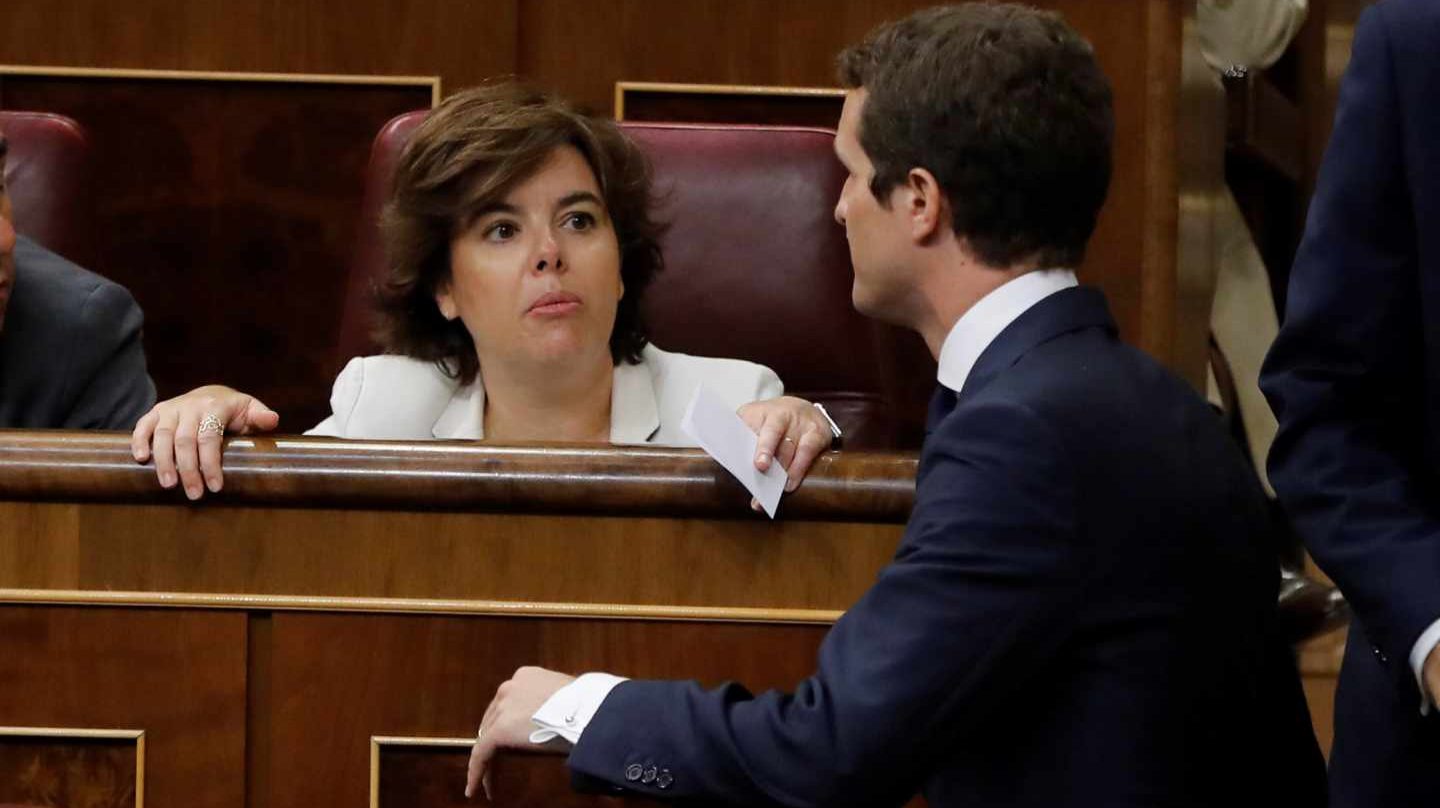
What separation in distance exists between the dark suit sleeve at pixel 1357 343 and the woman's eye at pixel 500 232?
1016mm

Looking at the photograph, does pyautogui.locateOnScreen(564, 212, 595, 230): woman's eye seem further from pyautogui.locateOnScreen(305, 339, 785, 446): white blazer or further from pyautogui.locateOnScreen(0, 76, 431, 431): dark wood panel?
pyautogui.locateOnScreen(0, 76, 431, 431): dark wood panel

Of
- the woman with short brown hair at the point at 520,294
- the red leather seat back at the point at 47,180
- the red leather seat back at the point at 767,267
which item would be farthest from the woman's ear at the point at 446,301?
the red leather seat back at the point at 47,180

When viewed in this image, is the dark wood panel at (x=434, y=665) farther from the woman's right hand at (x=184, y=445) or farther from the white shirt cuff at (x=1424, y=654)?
the white shirt cuff at (x=1424, y=654)

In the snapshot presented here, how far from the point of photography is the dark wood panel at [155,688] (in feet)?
4.71

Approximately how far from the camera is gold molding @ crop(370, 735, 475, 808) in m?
1.42

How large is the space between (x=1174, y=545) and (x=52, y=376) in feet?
4.03

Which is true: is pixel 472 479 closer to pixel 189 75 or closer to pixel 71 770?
pixel 71 770

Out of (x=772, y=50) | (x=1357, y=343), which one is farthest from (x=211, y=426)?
(x=772, y=50)

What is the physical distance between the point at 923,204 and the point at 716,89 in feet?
4.74

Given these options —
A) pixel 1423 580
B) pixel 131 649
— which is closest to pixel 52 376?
pixel 131 649

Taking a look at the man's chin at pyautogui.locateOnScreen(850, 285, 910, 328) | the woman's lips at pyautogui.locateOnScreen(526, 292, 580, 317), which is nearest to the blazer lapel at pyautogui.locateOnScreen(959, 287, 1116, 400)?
the man's chin at pyautogui.locateOnScreen(850, 285, 910, 328)

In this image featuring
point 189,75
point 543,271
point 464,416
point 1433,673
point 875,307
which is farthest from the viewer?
point 189,75

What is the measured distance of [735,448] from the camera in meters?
1.41

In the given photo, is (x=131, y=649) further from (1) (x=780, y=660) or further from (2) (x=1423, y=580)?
(2) (x=1423, y=580)
